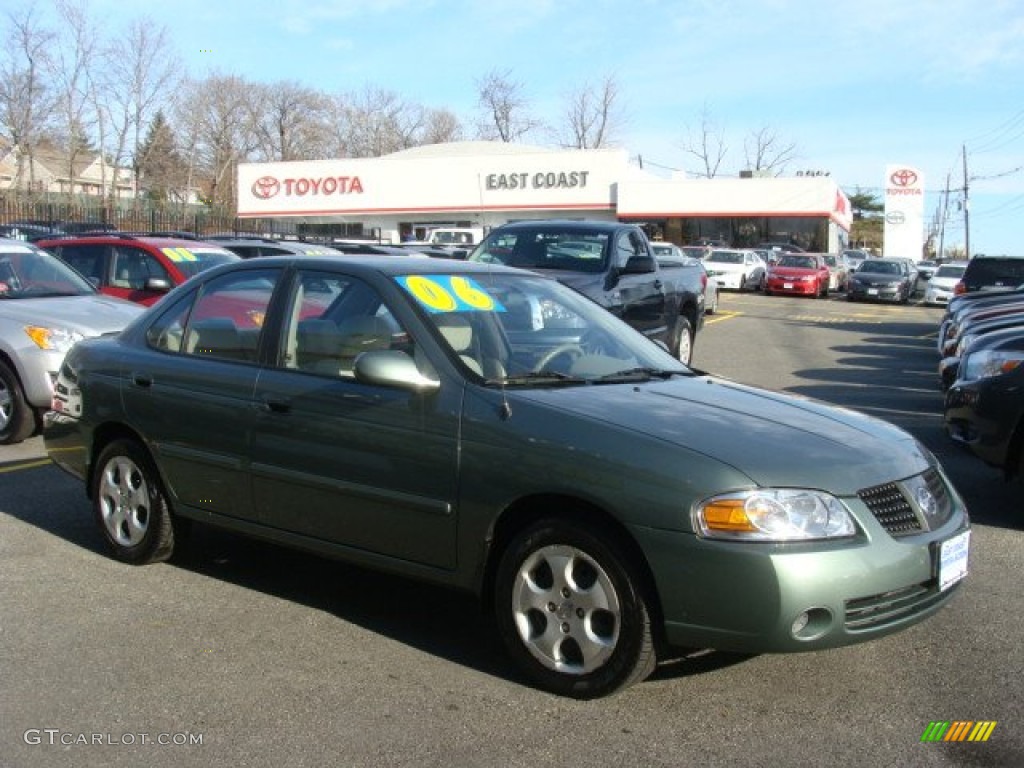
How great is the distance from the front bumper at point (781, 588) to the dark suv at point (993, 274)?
56.0 feet

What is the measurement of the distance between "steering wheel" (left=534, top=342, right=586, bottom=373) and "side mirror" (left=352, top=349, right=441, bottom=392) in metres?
0.52

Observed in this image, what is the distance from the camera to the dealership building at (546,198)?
154ft

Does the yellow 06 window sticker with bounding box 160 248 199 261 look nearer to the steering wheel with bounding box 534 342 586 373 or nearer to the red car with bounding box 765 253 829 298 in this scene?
the steering wheel with bounding box 534 342 586 373

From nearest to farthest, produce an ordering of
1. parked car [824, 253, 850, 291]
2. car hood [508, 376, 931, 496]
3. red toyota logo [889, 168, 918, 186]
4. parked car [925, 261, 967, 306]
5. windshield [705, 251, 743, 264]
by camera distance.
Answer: car hood [508, 376, 931, 496], parked car [925, 261, 967, 306], windshield [705, 251, 743, 264], parked car [824, 253, 850, 291], red toyota logo [889, 168, 918, 186]

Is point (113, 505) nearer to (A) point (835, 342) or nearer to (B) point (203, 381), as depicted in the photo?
(B) point (203, 381)

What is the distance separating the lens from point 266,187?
54.6 m

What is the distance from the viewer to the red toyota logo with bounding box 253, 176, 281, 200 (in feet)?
178

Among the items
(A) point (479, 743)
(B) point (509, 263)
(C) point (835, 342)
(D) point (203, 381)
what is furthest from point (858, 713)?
(C) point (835, 342)

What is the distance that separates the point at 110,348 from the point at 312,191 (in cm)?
4949

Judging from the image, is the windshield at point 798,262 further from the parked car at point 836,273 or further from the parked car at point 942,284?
the parked car at point 942,284

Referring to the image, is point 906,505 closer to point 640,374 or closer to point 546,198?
point 640,374

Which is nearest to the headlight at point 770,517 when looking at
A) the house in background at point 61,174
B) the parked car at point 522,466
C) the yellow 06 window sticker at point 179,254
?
the parked car at point 522,466

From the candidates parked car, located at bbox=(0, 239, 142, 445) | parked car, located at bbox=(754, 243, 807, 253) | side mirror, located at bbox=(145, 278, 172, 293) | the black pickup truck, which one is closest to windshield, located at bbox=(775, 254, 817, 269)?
parked car, located at bbox=(754, 243, 807, 253)

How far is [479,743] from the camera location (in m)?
3.63
